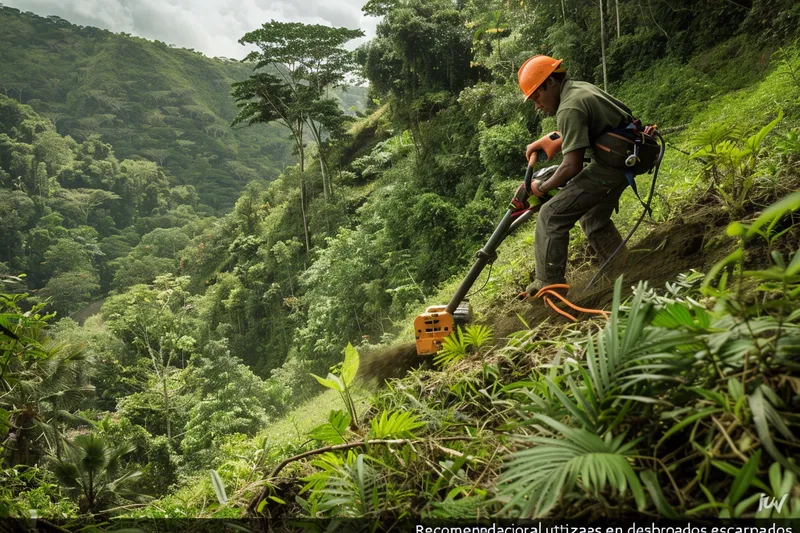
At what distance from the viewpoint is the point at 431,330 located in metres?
3.08

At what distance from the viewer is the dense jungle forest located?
2.88 feet

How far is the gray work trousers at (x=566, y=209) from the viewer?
9.21 ft

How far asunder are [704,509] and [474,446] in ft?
2.32

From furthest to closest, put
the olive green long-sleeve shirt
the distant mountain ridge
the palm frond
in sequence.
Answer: the distant mountain ridge → the olive green long-sleeve shirt → the palm frond

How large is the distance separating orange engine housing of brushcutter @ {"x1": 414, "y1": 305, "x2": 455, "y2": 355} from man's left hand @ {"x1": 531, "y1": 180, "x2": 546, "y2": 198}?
40.4 inches

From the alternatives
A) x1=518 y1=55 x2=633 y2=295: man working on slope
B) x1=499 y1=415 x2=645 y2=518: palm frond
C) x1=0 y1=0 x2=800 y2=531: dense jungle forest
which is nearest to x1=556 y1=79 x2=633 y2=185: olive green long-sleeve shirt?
x1=518 y1=55 x2=633 y2=295: man working on slope

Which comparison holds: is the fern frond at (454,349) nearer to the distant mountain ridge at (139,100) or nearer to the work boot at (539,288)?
the work boot at (539,288)

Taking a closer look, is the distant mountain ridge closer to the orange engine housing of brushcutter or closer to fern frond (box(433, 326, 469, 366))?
the orange engine housing of brushcutter

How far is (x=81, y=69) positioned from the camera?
67562mm

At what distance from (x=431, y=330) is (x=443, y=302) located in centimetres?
330

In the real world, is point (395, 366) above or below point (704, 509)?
below

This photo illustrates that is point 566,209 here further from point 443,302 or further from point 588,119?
point 443,302

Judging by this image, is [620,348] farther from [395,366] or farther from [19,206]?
[19,206]

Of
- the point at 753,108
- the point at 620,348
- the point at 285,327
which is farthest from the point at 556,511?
the point at 285,327
